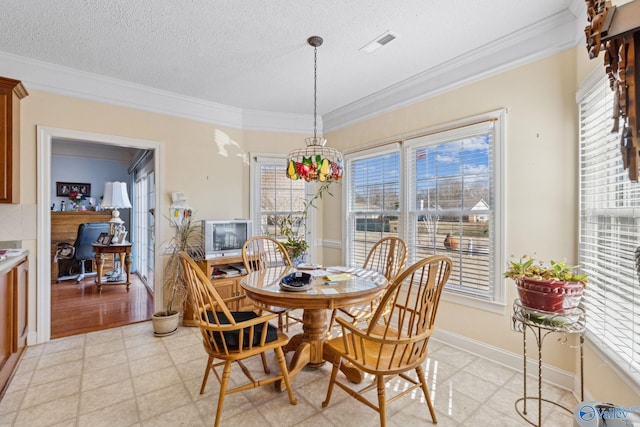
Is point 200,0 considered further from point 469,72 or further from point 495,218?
point 495,218

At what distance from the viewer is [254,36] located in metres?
2.50

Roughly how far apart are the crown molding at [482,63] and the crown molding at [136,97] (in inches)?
48.3

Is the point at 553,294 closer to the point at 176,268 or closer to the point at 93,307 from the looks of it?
the point at 176,268

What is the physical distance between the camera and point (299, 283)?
2.10 meters

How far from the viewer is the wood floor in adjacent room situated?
11.2 ft

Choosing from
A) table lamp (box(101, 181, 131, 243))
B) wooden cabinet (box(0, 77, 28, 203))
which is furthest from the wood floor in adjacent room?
wooden cabinet (box(0, 77, 28, 203))

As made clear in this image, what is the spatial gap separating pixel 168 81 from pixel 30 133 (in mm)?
1387

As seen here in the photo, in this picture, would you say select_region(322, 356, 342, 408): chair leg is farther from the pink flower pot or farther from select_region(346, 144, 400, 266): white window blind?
select_region(346, 144, 400, 266): white window blind

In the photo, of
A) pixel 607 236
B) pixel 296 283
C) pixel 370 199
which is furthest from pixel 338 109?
pixel 607 236

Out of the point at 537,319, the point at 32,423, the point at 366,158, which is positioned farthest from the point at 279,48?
the point at 32,423

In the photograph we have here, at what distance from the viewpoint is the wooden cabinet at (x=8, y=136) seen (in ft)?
8.31

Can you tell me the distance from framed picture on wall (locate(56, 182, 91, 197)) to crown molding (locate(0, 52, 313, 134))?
4009 millimetres

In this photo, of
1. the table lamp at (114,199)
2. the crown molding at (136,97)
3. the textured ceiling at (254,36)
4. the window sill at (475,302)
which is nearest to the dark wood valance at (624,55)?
the textured ceiling at (254,36)

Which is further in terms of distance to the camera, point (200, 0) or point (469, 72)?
point (469, 72)
